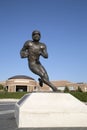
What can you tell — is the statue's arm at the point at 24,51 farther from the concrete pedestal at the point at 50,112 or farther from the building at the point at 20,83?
the building at the point at 20,83

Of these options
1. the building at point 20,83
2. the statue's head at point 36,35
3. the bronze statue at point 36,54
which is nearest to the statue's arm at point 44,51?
the bronze statue at point 36,54

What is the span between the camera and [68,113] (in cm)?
842

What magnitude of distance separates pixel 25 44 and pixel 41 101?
252 cm

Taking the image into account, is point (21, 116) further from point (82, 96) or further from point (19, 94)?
point (19, 94)

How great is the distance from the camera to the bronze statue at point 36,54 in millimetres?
9648

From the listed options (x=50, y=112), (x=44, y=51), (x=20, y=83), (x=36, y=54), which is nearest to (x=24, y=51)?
(x=36, y=54)

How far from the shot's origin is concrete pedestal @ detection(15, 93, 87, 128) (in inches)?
317

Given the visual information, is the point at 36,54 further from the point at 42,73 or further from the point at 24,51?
the point at 42,73

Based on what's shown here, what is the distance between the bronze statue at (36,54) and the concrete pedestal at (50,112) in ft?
3.22

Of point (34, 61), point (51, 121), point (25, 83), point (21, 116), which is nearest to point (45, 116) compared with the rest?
point (51, 121)

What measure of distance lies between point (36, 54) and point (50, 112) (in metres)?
2.49

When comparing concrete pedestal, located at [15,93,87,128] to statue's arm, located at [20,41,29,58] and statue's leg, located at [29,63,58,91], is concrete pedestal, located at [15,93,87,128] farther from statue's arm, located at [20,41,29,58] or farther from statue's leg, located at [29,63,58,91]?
statue's arm, located at [20,41,29,58]

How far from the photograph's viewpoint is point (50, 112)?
8.30 m

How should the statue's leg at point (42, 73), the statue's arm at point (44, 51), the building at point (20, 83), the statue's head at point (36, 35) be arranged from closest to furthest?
the statue's leg at point (42, 73) < the statue's head at point (36, 35) < the statue's arm at point (44, 51) < the building at point (20, 83)
